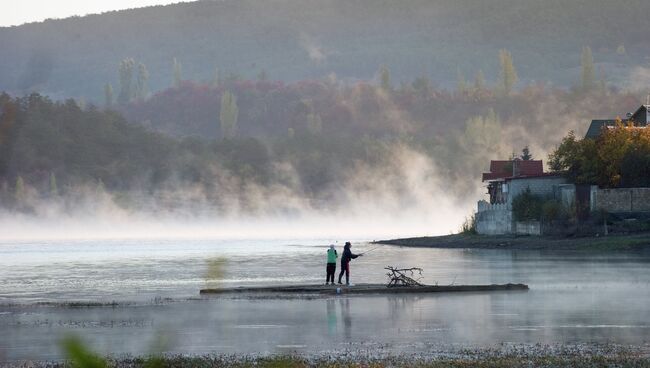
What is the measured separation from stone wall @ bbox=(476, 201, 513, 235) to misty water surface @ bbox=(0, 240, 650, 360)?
4026 cm

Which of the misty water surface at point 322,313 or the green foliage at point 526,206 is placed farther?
the green foliage at point 526,206

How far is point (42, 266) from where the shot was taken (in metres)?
87.9

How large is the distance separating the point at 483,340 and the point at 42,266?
5871 centimetres

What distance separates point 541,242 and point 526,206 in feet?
34.2

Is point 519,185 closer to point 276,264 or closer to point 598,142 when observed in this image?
point 598,142

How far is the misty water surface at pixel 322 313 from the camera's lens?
3388cm

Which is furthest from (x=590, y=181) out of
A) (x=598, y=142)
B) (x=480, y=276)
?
(x=480, y=276)

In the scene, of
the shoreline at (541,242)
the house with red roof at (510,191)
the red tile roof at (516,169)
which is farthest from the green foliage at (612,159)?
the red tile roof at (516,169)

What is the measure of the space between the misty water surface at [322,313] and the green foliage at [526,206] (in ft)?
112

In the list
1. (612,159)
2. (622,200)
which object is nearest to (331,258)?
(622,200)

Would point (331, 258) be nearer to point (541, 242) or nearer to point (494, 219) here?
point (541, 242)

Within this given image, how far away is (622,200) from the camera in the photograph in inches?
3814

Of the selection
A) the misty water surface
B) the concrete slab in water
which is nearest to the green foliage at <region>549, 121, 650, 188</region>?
the misty water surface

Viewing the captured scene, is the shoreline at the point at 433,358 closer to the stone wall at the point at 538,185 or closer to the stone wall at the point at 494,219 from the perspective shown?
the stone wall at the point at 538,185
